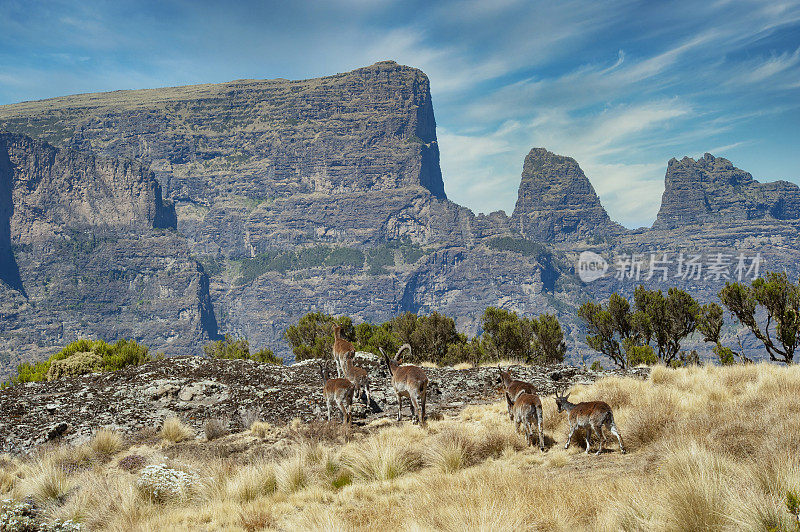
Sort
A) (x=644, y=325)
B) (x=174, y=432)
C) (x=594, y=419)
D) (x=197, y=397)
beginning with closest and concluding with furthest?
(x=594, y=419) → (x=174, y=432) → (x=197, y=397) → (x=644, y=325)

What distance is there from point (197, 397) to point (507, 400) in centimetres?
1200

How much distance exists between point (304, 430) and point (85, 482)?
16.8ft

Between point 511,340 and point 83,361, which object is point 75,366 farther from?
point 511,340

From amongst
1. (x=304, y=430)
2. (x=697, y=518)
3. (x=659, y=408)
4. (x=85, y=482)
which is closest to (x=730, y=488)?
(x=697, y=518)

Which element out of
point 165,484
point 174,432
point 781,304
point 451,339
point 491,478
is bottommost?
point 451,339

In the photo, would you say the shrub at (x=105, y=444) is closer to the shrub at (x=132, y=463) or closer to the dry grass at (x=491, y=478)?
the dry grass at (x=491, y=478)

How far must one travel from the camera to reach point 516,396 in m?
12.2

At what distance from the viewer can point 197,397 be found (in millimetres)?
18484

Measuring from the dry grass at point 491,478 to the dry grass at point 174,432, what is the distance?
1.96ft

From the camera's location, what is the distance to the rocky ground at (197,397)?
16.0 metres

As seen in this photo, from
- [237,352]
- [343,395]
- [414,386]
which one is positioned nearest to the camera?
[414,386]

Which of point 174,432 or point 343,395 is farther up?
point 343,395

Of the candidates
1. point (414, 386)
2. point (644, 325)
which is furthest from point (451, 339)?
point (414, 386)

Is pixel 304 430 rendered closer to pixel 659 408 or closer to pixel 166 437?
pixel 166 437
